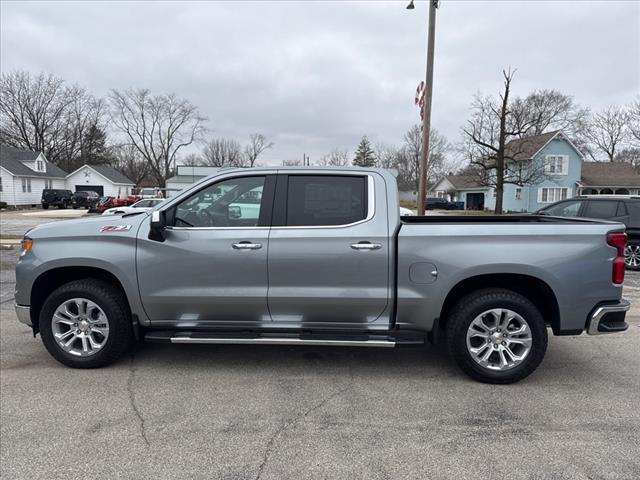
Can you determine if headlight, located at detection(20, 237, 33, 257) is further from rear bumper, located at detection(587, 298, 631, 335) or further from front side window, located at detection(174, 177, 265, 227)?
rear bumper, located at detection(587, 298, 631, 335)

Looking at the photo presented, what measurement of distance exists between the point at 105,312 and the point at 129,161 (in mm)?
76160

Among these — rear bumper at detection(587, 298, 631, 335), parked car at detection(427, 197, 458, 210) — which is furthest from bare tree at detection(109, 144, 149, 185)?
rear bumper at detection(587, 298, 631, 335)

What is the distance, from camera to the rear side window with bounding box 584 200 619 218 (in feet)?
32.9

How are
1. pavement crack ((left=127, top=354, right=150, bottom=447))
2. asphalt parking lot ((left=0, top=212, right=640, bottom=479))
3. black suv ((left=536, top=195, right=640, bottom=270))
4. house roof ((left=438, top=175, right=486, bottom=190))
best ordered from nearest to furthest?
asphalt parking lot ((left=0, top=212, right=640, bottom=479)) → pavement crack ((left=127, top=354, right=150, bottom=447)) → black suv ((left=536, top=195, right=640, bottom=270)) → house roof ((left=438, top=175, right=486, bottom=190))

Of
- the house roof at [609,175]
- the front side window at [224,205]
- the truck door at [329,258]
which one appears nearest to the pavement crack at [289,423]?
the truck door at [329,258]

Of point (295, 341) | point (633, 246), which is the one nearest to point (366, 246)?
point (295, 341)

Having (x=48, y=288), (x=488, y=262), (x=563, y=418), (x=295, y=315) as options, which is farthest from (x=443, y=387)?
(x=48, y=288)

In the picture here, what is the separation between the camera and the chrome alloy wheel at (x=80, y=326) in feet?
13.0

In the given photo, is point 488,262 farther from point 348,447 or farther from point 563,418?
point 348,447

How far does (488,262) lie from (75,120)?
6901cm

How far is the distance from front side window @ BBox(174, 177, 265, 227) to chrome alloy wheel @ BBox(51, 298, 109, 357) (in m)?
1.15

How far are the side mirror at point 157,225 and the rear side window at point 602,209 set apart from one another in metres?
10.00

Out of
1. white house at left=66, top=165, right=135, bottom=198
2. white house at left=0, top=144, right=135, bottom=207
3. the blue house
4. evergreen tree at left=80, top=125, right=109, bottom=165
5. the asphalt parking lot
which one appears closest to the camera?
the asphalt parking lot

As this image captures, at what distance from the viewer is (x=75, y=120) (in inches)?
2370
